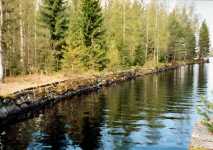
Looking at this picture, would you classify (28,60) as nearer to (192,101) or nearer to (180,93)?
(180,93)

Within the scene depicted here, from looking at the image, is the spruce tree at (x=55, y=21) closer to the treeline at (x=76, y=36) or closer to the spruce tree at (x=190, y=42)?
the treeline at (x=76, y=36)

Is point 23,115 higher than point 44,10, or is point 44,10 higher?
point 44,10

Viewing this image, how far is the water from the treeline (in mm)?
7991

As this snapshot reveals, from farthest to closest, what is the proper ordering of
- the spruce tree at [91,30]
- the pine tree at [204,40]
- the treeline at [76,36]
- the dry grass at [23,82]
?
the pine tree at [204,40] < the spruce tree at [91,30] < the treeline at [76,36] < the dry grass at [23,82]

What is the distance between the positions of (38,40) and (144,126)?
2740cm

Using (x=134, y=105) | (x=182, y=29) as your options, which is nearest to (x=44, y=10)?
→ (x=134, y=105)

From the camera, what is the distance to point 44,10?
4728 cm

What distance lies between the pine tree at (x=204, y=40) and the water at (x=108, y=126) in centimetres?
10014

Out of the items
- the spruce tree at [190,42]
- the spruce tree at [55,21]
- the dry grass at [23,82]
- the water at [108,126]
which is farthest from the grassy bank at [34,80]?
the spruce tree at [190,42]

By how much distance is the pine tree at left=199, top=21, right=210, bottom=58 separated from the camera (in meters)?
132

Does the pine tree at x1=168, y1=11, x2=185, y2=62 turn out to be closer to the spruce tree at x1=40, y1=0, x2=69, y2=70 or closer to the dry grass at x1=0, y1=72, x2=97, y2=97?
the spruce tree at x1=40, y1=0, x2=69, y2=70

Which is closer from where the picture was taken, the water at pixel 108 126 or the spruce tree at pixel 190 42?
the water at pixel 108 126

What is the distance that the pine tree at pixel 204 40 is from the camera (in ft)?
431

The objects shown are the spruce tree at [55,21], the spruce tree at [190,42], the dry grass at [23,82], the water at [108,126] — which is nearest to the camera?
the water at [108,126]
